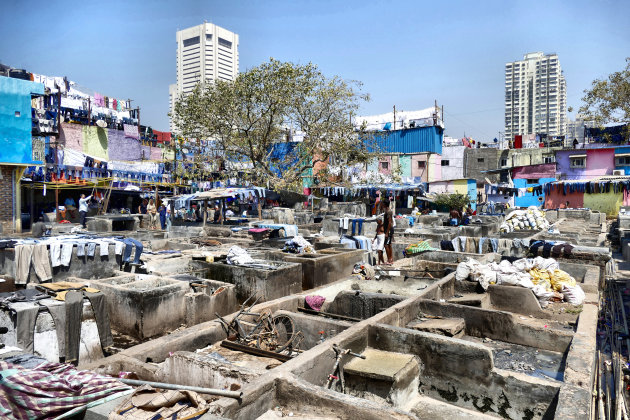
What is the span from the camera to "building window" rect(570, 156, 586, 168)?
37281 millimetres

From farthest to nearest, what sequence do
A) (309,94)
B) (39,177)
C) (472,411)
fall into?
(309,94) < (39,177) < (472,411)

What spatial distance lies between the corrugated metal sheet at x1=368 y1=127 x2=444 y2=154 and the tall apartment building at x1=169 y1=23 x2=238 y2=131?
5130 inches

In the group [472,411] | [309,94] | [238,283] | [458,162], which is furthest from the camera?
[458,162]

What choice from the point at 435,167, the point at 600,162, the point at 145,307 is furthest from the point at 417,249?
the point at 600,162

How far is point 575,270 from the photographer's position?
1081cm

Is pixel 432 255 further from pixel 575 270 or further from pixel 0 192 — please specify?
pixel 0 192

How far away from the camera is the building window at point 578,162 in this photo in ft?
122

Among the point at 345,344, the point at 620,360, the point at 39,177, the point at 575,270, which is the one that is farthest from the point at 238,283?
the point at 39,177

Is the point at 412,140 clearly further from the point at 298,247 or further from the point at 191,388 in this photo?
the point at 191,388

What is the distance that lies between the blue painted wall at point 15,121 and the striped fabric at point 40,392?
2038cm

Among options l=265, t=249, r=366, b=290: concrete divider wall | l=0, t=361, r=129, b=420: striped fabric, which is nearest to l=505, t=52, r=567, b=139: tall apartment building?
l=265, t=249, r=366, b=290: concrete divider wall

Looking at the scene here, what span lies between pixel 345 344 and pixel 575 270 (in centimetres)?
756

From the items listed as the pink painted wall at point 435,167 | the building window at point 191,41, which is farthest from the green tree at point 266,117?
the building window at point 191,41

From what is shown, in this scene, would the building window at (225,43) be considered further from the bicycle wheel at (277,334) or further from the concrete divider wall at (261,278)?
the bicycle wheel at (277,334)
